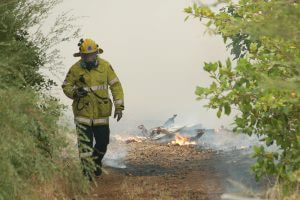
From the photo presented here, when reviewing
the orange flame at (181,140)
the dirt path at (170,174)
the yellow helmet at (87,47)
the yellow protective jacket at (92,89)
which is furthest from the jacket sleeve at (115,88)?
the orange flame at (181,140)

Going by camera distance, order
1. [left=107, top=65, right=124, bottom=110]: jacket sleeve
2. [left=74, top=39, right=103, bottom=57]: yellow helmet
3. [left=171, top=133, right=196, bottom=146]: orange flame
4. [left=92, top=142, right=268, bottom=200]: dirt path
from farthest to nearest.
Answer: [left=171, top=133, right=196, bottom=146]: orange flame, [left=107, top=65, right=124, bottom=110]: jacket sleeve, [left=74, top=39, right=103, bottom=57]: yellow helmet, [left=92, top=142, right=268, bottom=200]: dirt path

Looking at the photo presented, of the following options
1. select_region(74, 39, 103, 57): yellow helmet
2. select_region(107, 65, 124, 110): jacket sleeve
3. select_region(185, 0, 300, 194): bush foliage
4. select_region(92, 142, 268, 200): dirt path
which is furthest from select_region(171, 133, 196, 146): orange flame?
select_region(185, 0, 300, 194): bush foliage

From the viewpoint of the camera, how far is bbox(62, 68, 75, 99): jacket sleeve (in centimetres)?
998

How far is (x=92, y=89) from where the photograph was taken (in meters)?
10.0

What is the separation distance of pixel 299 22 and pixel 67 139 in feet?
10.2

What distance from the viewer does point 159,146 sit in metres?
14.7

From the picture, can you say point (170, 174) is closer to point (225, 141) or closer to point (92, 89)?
point (92, 89)

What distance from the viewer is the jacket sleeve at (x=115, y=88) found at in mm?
10219

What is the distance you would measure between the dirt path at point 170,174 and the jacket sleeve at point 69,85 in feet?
4.77

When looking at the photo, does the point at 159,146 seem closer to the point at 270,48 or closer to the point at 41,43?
the point at 41,43

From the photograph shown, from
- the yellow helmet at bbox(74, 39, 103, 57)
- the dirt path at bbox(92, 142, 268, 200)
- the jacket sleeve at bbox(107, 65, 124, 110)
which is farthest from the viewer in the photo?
the jacket sleeve at bbox(107, 65, 124, 110)

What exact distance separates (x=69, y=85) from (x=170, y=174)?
237 cm

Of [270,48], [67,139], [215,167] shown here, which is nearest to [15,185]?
[67,139]

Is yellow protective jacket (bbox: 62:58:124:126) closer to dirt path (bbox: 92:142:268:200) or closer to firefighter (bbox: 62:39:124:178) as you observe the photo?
firefighter (bbox: 62:39:124:178)
